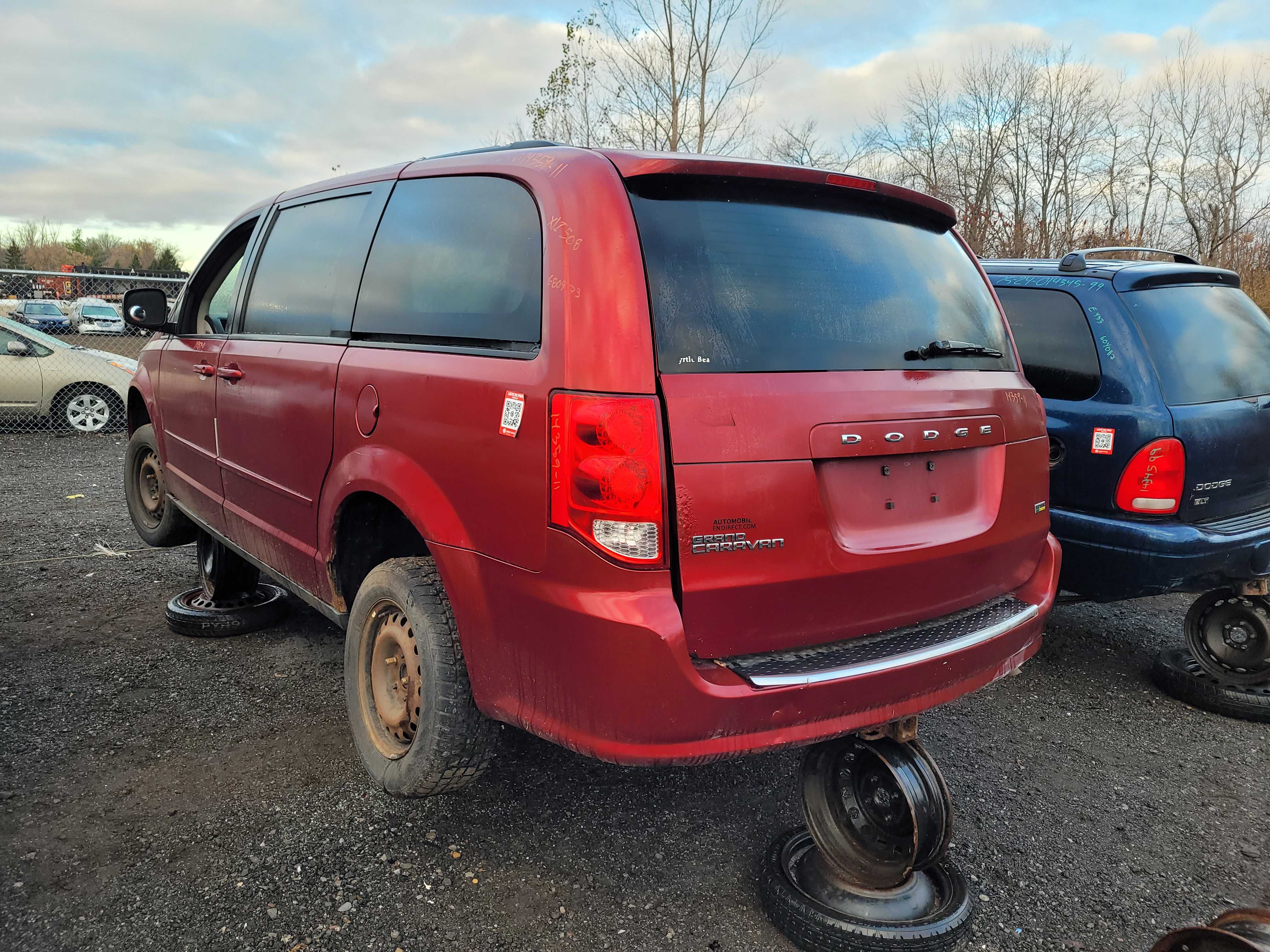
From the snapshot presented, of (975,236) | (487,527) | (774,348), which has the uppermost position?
(975,236)

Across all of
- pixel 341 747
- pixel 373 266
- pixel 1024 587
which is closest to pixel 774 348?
pixel 1024 587

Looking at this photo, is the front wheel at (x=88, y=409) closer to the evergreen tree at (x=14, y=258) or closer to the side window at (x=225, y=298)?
the side window at (x=225, y=298)

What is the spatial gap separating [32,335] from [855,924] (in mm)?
12474

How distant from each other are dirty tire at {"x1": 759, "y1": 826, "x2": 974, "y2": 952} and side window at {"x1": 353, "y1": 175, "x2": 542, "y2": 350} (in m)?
1.62

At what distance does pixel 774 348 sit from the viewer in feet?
7.06

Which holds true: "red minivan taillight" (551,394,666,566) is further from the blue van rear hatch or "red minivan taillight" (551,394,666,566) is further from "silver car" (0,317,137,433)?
"silver car" (0,317,137,433)

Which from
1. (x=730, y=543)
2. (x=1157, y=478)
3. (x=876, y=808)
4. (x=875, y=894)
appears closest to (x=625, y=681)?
(x=730, y=543)

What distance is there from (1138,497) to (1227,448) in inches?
18.0

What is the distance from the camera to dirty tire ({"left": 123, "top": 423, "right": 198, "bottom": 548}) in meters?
4.86

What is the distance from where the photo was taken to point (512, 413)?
6.97 ft

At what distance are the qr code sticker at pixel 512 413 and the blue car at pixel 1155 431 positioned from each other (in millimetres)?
2442

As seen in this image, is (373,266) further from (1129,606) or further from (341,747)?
(1129,606)

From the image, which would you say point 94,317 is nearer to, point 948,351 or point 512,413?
point 512,413

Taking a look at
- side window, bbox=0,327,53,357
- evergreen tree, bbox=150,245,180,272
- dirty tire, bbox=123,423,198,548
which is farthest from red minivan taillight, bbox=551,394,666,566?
evergreen tree, bbox=150,245,180,272
